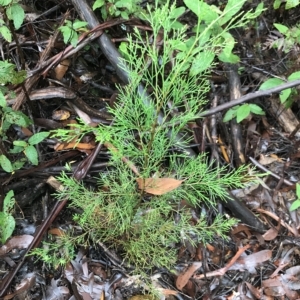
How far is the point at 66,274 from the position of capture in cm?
186

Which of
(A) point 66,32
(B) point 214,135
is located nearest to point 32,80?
(A) point 66,32

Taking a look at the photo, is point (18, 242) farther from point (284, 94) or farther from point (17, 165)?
point (284, 94)

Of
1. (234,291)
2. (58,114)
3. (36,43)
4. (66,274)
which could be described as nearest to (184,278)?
(234,291)

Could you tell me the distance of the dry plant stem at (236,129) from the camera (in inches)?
85.4

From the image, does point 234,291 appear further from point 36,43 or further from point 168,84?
point 36,43

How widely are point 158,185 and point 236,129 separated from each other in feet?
2.91

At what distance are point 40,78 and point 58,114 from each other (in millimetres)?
202

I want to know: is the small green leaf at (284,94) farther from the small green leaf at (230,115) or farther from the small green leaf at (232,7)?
the small green leaf at (232,7)

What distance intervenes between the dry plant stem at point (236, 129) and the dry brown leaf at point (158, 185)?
0.82 meters

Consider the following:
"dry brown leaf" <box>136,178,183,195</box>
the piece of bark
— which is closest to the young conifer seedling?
"dry brown leaf" <box>136,178,183,195</box>

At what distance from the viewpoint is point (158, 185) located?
146cm

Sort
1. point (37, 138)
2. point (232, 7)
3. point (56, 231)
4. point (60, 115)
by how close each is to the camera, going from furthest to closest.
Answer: point (60, 115), point (56, 231), point (37, 138), point (232, 7)

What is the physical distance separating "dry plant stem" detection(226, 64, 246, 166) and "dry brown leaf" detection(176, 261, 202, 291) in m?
0.59

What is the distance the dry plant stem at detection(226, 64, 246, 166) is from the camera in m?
2.17
